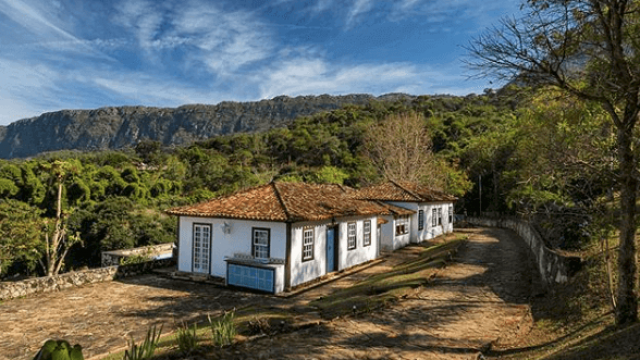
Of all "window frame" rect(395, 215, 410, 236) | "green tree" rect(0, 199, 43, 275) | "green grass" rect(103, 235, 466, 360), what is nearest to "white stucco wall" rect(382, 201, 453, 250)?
"window frame" rect(395, 215, 410, 236)

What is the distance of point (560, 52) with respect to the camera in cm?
732

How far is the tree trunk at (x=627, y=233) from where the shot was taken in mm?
7078

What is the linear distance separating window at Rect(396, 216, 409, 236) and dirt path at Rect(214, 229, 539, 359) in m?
10.8

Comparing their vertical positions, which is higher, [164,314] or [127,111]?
[127,111]

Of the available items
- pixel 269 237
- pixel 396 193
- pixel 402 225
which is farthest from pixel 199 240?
pixel 396 193

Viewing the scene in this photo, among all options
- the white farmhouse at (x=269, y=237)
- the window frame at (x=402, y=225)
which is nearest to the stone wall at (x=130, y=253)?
the white farmhouse at (x=269, y=237)

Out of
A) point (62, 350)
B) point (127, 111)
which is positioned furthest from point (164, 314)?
point (127, 111)

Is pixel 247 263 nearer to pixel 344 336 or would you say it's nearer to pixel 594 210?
pixel 344 336

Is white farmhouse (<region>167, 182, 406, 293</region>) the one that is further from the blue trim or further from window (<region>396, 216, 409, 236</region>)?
window (<region>396, 216, 409, 236</region>)

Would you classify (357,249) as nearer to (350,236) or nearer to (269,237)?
(350,236)

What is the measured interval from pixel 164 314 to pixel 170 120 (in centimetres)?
14960

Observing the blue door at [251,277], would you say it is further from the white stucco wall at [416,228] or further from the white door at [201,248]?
the white stucco wall at [416,228]

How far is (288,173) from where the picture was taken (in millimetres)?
50938

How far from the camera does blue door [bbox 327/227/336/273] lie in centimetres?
1774
